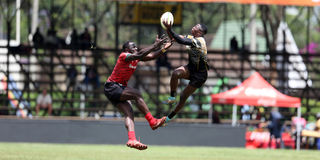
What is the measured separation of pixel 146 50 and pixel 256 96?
12541 mm

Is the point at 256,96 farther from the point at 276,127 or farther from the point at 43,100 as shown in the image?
the point at 43,100

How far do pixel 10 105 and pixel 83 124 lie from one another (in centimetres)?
462

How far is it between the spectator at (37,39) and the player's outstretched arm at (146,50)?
43.8 feet

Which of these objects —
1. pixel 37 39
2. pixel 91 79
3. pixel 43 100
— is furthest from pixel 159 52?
pixel 37 39

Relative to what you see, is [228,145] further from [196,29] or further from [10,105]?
[196,29]

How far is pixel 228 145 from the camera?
25500mm

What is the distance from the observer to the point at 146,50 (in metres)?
14.2

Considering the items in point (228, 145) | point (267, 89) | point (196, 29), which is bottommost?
point (228, 145)

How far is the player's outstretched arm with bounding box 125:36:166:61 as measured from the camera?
14.1m

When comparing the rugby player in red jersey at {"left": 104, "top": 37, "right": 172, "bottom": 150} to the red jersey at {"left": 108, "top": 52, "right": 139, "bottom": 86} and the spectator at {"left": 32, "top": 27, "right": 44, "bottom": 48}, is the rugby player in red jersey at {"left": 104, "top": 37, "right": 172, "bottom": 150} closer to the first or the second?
the red jersey at {"left": 108, "top": 52, "right": 139, "bottom": 86}

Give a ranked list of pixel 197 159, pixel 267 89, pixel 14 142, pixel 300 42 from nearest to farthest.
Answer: pixel 197 159
pixel 14 142
pixel 267 89
pixel 300 42

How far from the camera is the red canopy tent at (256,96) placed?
25.7 metres

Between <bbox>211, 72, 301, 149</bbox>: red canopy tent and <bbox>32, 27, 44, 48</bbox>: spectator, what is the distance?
6.94 meters

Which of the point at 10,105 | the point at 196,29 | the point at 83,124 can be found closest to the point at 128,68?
the point at 196,29
